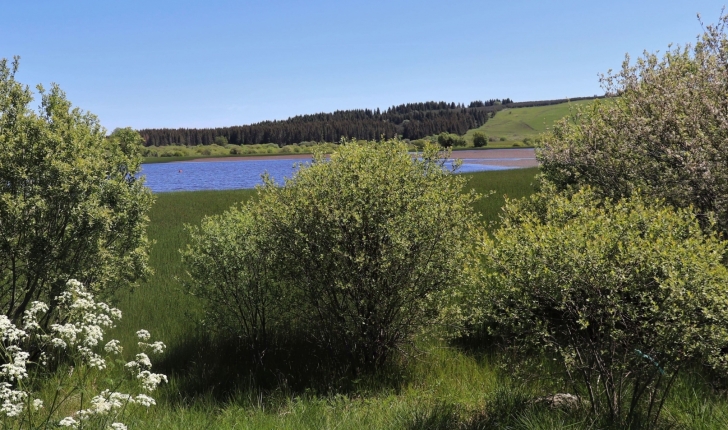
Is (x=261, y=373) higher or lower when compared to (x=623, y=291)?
lower

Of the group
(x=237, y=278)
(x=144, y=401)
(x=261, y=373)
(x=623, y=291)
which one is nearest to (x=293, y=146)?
(x=237, y=278)

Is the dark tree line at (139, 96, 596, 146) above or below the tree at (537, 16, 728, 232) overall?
above

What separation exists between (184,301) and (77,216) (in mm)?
4289

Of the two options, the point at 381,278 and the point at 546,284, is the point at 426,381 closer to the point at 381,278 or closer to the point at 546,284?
the point at 381,278

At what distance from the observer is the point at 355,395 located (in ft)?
22.9

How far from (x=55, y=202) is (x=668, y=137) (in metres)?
10.4

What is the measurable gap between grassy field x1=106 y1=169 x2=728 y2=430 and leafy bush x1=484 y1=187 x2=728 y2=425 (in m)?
0.85

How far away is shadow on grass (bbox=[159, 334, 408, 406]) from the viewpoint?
7.18 metres

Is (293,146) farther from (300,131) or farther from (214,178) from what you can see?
(214,178)

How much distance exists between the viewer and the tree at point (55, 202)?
732 centimetres

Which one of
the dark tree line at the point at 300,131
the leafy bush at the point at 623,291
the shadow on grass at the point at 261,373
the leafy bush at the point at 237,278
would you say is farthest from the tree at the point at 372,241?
the dark tree line at the point at 300,131

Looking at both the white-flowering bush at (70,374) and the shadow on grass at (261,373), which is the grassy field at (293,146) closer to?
the shadow on grass at (261,373)

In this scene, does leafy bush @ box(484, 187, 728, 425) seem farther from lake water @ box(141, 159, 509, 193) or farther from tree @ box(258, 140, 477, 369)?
lake water @ box(141, 159, 509, 193)

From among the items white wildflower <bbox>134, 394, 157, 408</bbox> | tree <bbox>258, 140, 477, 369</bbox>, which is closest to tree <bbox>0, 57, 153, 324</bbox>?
tree <bbox>258, 140, 477, 369</bbox>
